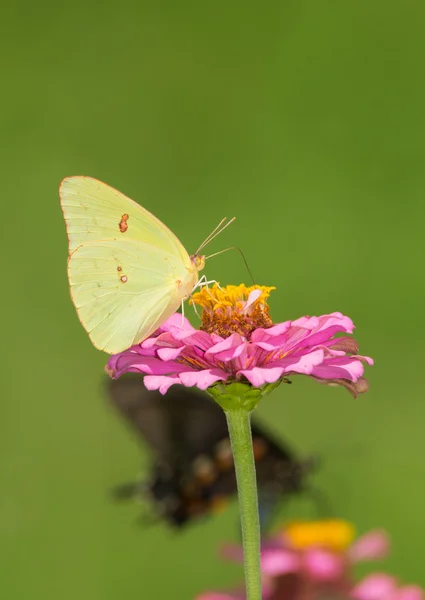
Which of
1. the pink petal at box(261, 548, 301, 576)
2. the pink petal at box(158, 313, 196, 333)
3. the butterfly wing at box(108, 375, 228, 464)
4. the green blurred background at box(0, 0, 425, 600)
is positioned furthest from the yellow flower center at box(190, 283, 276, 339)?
the green blurred background at box(0, 0, 425, 600)

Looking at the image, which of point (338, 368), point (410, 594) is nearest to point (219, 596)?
point (410, 594)

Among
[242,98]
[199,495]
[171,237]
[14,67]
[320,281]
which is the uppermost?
[14,67]

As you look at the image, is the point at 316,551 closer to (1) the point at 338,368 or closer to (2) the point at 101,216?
(1) the point at 338,368

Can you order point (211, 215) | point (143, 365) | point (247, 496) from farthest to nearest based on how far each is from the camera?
point (211, 215), point (143, 365), point (247, 496)

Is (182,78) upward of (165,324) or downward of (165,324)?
upward

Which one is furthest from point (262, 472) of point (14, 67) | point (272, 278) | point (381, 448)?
point (14, 67)

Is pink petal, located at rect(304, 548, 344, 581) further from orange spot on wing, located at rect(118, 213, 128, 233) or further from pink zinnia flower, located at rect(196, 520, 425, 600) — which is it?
orange spot on wing, located at rect(118, 213, 128, 233)

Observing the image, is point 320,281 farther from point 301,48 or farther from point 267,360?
point 267,360
